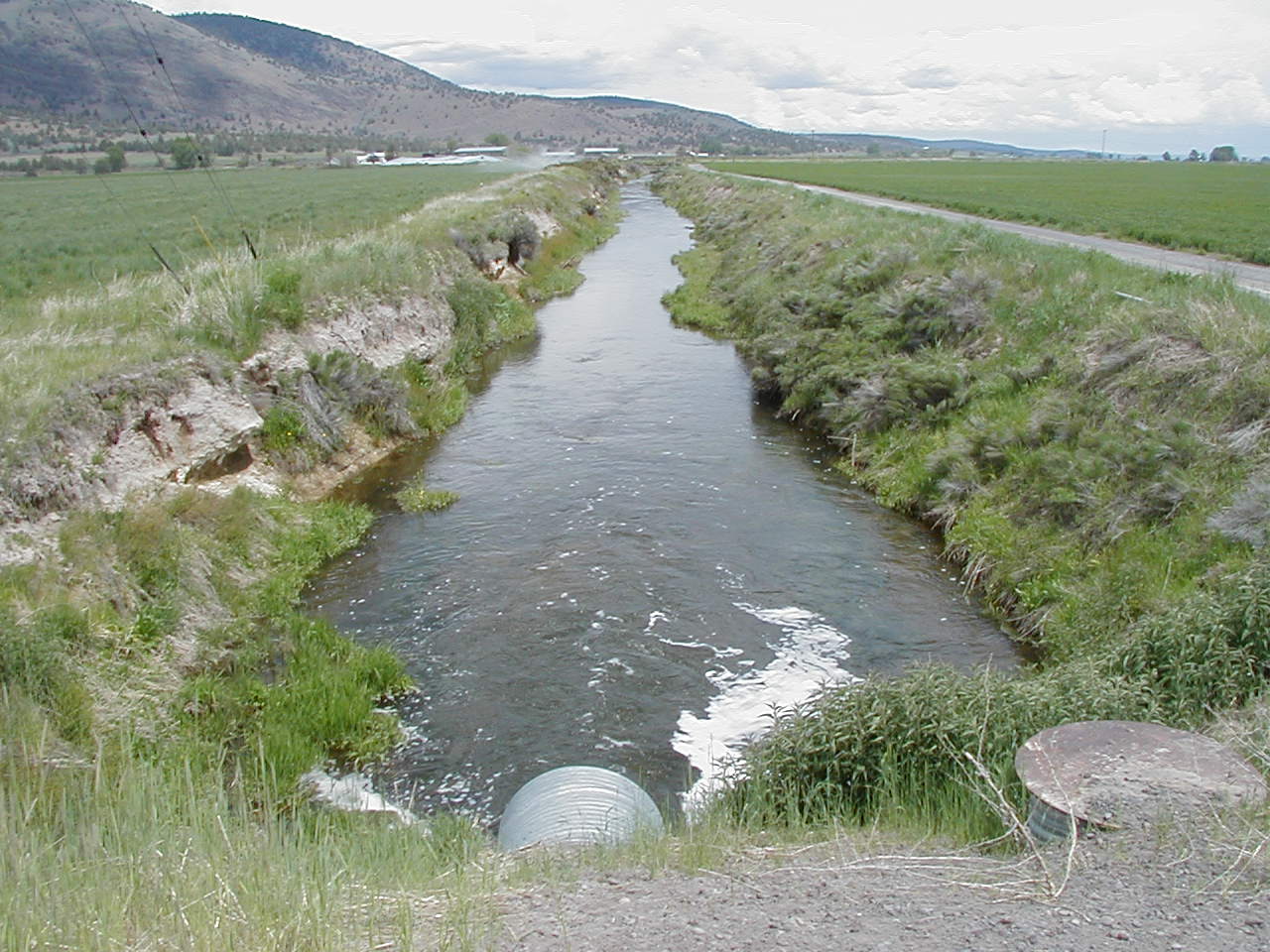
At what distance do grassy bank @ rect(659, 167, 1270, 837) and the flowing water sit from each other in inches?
38.6

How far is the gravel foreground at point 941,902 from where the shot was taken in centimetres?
434

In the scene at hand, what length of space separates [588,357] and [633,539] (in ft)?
41.0

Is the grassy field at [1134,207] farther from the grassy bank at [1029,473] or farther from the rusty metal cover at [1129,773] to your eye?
the rusty metal cover at [1129,773]

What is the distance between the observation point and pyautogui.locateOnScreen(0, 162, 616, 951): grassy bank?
4203mm

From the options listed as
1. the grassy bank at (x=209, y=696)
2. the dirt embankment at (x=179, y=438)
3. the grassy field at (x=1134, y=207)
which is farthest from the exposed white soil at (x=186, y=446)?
the grassy field at (x=1134, y=207)

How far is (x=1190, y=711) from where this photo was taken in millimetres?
6996

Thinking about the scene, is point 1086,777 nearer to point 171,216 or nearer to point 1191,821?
point 1191,821

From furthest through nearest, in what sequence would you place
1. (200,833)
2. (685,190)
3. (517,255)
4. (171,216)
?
(685,190)
(171,216)
(517,255)
(200,833)

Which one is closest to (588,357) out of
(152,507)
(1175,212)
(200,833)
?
(152,507)

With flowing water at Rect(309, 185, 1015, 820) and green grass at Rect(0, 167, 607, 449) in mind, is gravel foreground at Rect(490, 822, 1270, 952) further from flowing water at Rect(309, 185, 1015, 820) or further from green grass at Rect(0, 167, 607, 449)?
green grass at Rect(0, 167, 607, 449)

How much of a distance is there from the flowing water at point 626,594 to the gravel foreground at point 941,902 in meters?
2.88

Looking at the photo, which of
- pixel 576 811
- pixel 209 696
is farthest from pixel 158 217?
pixel 576 811

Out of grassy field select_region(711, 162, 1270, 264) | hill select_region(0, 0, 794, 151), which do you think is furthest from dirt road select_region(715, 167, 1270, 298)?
hill select_region(0, 0, 794, 151)

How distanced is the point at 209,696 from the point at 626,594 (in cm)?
474
